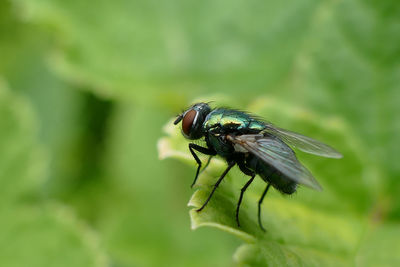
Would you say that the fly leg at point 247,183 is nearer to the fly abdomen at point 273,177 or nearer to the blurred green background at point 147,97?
the fly abdomen at point 273,177

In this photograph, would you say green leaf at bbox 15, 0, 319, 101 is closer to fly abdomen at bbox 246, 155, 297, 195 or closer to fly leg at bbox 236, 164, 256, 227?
fly leg at bbox 236, 164, 256, 227

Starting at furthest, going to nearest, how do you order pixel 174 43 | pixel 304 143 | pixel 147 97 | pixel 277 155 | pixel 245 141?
pixel 174 43 → pixel 147 97 → pixel 304 143 → pixel 245 141 → pixel 277 155

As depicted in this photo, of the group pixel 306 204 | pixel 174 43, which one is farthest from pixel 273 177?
pixel 174 43

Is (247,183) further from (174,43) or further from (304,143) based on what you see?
(174,43)

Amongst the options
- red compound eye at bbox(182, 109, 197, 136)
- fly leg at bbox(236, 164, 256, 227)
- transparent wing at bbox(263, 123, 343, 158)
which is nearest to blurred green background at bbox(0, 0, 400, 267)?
transparent wing at bbox(263, 123, 343, 158)

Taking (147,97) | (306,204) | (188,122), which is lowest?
(306,204)

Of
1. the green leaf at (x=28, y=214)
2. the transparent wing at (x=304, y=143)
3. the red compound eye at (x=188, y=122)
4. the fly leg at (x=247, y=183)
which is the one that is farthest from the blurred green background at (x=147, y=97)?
the fly leg at (x=247, y=183)

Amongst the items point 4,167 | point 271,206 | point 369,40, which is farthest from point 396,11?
point 4,167

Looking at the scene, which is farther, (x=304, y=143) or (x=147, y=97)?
(x=147, y=97)
